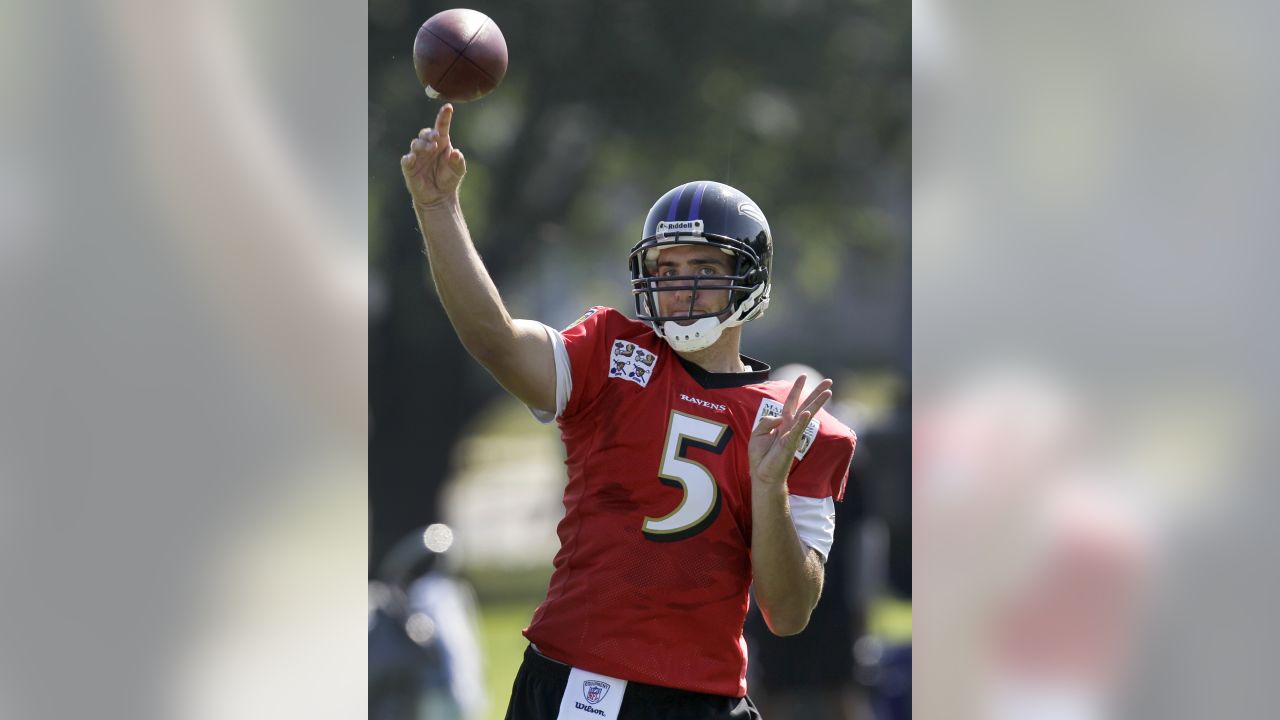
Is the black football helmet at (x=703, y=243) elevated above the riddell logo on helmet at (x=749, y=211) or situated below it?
below

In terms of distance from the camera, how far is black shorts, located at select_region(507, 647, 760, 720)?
283 cm

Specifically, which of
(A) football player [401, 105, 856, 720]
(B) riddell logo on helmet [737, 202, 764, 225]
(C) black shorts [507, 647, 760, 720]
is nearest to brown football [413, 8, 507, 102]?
(A) football player [401, 105, 856, 720]

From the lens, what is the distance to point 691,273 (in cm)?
304

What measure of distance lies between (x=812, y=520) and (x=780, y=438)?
366 millimetres

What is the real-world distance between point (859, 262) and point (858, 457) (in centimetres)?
81

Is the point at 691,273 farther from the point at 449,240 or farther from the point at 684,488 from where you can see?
the point at 449,240

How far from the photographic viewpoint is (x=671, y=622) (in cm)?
285

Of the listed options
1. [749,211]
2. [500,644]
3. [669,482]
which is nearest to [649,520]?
[669,482]

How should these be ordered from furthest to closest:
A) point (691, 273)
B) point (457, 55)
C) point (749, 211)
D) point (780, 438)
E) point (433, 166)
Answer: point (749, 211) → point (691, 273) → point (457, 55) → point (780, 438) → point (433, 166)

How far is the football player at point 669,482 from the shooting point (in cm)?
282

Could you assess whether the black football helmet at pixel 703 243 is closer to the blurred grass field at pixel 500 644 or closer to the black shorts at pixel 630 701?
the black shorts at pixel 630 701

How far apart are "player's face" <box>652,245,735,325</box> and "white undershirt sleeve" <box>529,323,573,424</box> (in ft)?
0.95

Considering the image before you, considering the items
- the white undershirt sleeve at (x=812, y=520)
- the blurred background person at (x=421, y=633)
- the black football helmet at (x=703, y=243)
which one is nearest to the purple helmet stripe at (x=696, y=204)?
the black football helmet at (x=703, y=243)
